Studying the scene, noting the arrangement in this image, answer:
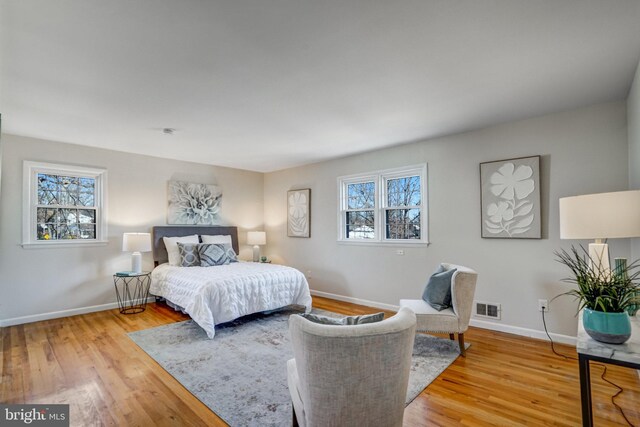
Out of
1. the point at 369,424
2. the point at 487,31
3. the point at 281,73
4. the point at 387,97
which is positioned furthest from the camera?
the point at 387,97

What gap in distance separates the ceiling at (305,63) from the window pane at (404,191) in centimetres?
95

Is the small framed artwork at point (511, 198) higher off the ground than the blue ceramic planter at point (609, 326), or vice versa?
the small framed artwork at point (511, 198)

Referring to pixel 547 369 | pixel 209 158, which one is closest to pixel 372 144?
pixel 209 158

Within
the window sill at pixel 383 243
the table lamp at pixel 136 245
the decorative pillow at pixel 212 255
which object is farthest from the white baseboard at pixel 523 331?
the table lamp at pixel 136 245

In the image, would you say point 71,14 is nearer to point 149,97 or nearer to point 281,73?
point 149,97

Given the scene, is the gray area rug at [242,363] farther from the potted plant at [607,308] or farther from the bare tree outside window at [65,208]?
the bare tree outside window at [65,208]

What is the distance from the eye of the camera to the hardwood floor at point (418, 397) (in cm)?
205

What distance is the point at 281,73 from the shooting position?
2.43 metres

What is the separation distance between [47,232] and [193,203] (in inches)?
80.9

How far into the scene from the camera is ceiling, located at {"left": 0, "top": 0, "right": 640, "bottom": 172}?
175 cm

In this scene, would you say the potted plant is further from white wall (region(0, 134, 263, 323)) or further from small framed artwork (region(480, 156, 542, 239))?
white wall (region(0, 134, 263, 323))

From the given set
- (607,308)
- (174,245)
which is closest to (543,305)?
(607,308)

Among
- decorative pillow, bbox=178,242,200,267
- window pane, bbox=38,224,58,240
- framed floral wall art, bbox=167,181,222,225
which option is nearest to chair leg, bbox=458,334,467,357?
decorative pillow, bbox=178,242,200,267

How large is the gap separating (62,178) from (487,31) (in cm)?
543
